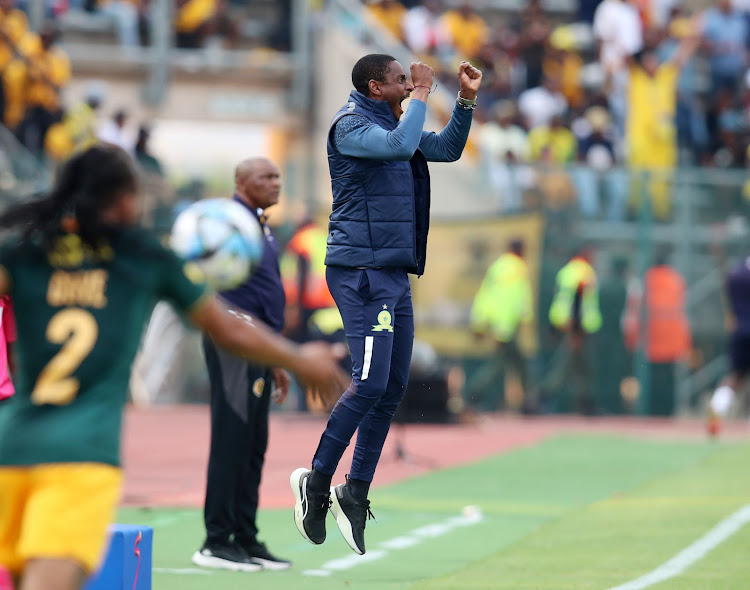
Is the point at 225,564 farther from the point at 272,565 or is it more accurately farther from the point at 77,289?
the point at 77,289

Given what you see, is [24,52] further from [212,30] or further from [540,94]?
[540,94]

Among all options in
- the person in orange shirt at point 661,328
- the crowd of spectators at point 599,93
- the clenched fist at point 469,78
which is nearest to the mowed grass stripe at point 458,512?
the clenched fist at point 469,78

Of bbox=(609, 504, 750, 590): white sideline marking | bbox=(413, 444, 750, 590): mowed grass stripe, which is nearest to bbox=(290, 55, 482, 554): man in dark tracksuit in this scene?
bbox=(413, 444, 750, 590): mowed grass stripe

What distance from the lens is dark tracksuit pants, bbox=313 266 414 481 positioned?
7.62m

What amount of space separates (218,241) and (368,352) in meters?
1.58

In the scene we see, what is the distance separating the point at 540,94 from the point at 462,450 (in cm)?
937

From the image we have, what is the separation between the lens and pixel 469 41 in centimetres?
2523

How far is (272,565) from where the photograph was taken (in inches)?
337

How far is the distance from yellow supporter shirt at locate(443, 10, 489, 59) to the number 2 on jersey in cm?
2073

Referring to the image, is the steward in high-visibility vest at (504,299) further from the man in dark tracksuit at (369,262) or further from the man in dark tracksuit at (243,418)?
the man in dark tracksuit at (369,262)

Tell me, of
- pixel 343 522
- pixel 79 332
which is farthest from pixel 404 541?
pixel 79 332

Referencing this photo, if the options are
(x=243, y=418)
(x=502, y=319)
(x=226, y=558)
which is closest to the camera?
(x=226, y=558)

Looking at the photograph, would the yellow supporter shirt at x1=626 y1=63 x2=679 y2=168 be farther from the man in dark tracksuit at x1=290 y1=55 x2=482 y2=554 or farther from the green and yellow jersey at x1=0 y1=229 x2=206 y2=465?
the green and yellow jersey at x1=0 y1=229 x2=206 y2=465

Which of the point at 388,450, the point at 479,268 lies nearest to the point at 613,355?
the point at 479,268
